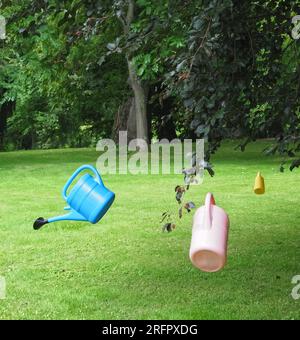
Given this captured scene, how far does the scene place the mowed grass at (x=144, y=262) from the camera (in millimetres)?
5188

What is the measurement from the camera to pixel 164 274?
6.25 metres

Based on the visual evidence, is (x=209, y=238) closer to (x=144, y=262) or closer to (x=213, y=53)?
(x=213, y=53)

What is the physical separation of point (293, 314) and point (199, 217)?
1791 mm

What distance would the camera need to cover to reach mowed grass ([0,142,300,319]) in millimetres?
5188

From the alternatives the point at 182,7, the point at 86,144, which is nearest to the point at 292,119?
the point at 182,7

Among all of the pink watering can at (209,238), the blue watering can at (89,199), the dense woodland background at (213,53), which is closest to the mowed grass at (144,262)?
the blue watering can at (89,199)

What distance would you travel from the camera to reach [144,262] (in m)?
6.75

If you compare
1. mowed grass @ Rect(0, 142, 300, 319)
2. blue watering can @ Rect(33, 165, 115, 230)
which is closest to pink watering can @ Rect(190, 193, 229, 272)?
blue watering can @ Rect(33, 165, 115, 230)

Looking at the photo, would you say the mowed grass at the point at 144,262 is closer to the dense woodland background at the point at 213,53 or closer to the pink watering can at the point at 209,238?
the dense woodland background at the point at 213,53

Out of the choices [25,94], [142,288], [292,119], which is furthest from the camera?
[25,94]

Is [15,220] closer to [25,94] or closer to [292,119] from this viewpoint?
[292,119]

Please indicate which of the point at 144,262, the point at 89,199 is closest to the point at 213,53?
the point at 89,199

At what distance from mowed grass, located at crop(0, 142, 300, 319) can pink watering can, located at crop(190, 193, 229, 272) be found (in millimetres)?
1512
